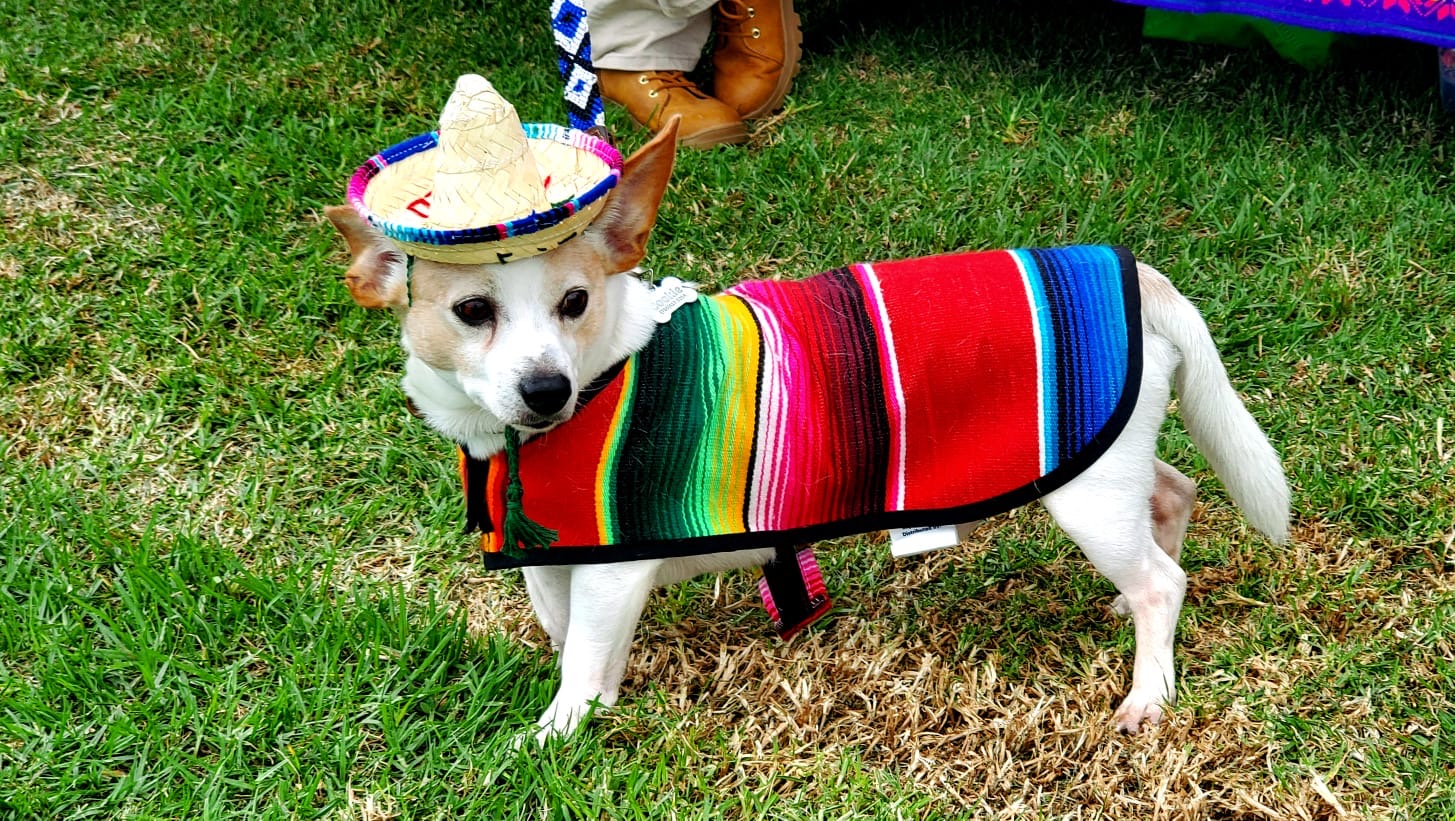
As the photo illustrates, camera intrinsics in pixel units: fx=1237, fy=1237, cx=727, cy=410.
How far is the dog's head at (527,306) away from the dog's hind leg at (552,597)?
407 millimetres

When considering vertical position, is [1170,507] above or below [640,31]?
below

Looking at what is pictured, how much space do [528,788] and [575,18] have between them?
2.57 m

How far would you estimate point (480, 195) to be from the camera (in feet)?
5.64

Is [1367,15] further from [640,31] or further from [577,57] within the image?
[577,57]

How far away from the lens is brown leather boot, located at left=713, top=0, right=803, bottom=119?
423cm

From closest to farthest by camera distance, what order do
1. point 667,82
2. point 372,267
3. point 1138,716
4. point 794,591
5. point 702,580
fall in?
point 372,267 < point 1138,716 < point 794,591 < point 702,580 < point 667,82

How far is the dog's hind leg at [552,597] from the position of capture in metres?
2.33

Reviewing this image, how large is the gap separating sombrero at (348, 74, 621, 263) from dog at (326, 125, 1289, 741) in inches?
3.0

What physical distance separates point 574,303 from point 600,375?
0.15m

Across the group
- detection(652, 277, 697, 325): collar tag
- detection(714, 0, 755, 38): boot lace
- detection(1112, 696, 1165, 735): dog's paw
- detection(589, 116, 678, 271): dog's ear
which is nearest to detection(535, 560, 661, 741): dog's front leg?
detection(652, 277, 697, 325): collar tag

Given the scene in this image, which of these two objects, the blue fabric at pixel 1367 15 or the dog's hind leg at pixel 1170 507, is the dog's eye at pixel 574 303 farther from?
the blue fabric at pixel 1367 15

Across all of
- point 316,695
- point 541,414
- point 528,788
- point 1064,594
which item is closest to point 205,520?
point 316,695

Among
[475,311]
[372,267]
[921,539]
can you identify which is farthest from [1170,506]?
[372,267]

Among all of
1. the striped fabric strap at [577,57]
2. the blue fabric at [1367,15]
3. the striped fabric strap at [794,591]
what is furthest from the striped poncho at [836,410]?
the blue fabric at [1367,15]
